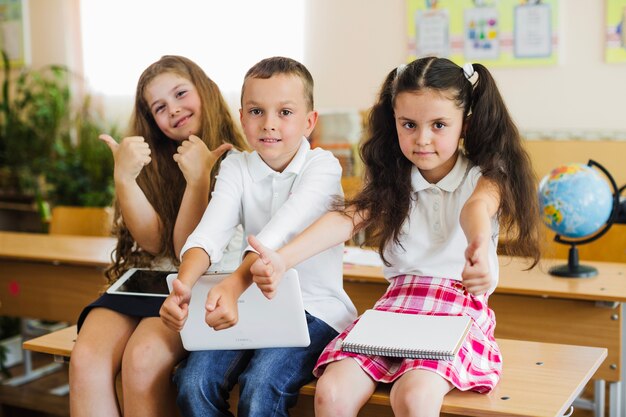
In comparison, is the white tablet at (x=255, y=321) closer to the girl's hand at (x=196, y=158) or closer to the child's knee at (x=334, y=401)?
the child's knee at (x=334, y=401)

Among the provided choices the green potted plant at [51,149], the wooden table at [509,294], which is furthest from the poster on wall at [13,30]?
the wooden table at [509,294]

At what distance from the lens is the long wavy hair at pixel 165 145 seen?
212cm

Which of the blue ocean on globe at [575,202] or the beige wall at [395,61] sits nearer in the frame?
the blue ocean on globe at [575,202]

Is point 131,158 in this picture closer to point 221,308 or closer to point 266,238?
point 266,238

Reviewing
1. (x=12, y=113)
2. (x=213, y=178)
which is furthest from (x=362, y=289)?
(x=12, y=113)

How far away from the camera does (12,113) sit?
533cm

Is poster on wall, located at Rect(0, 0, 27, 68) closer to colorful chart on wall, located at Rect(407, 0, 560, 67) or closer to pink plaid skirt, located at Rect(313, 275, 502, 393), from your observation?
colorful chart on wall, located at Rect(407, 0, 560, 67)

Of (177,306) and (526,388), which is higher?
(177,306)

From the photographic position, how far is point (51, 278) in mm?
3102

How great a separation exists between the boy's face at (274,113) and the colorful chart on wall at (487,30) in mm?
3054

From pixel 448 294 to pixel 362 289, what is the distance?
Result: 3.20 feet

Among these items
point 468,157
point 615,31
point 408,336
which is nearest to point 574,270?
point 468,157

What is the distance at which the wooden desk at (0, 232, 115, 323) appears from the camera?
303cm

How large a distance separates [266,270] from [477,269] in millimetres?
389
